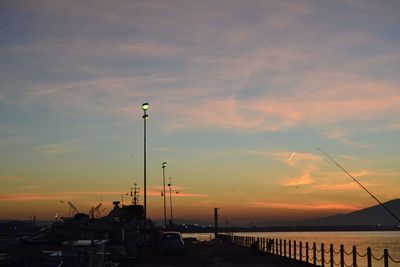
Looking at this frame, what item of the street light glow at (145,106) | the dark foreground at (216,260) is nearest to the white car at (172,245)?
the dark foreground at (216,260)

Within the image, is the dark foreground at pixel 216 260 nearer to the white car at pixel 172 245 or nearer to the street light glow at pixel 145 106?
the white car at pixel 172 245

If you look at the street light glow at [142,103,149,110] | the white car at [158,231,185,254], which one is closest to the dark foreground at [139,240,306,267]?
the white car at [158,231,185,254]

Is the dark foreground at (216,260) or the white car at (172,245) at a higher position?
the white car at (172,245)

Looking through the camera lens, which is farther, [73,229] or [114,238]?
[73,229]

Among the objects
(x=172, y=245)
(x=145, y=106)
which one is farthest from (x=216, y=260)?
(x=145, y=106)

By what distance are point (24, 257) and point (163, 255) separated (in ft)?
51.8

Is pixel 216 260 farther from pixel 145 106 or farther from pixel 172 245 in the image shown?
pixel 145 106

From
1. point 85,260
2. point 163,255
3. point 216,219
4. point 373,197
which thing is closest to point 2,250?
point 163,255

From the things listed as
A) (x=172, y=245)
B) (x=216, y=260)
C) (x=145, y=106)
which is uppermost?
(x=145, y=106)

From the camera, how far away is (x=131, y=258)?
32406 mm

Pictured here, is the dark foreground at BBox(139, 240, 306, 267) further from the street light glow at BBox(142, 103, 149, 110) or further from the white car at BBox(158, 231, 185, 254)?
the street light glow at BBox(142, 103, 149, 110)

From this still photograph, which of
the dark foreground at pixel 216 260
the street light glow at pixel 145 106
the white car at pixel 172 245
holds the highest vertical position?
the street light glow at pixel 145 106

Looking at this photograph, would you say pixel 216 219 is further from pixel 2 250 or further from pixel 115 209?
pixel 2 250

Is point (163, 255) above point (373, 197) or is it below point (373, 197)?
below
